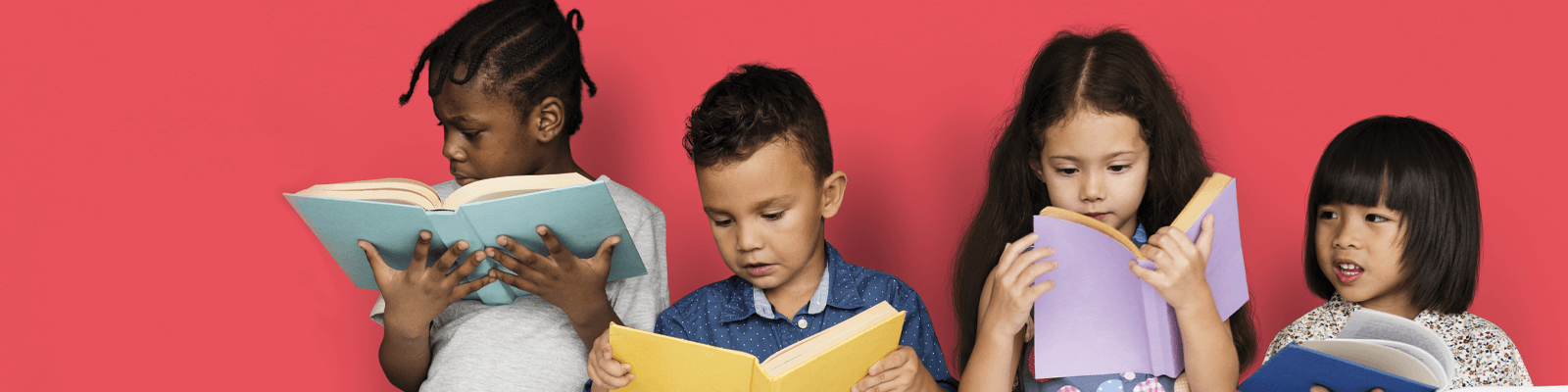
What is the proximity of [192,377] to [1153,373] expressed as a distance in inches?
99.8

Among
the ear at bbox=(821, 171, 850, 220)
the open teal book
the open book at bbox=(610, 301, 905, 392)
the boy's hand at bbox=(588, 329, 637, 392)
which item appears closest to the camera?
the open book at bbox=(610, 301, 905, 392)

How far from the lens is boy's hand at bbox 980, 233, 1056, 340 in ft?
4.96

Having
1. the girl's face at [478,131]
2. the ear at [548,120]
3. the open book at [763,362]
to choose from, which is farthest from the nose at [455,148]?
the open book at [763,362]

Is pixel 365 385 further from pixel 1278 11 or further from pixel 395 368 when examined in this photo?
pixel 1278 11

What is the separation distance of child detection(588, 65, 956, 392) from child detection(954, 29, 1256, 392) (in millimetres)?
159

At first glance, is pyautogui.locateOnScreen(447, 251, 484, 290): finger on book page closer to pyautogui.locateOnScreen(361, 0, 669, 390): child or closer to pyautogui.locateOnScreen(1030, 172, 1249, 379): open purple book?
pyautogui.locateOnScreen(361, 0, 669, 390): child

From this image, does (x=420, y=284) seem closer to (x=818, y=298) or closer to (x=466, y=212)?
(x=466, y=212)

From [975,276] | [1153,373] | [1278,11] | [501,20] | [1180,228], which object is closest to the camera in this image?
[1180,228]

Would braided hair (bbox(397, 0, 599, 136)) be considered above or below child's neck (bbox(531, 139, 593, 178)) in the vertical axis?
above

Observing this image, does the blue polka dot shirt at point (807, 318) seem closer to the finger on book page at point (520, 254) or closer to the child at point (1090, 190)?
the child at point (1090, 190)

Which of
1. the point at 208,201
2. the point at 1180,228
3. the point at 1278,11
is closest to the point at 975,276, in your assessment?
the point at 1180,228

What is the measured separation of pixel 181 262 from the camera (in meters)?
2.75

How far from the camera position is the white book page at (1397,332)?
57.0 inches

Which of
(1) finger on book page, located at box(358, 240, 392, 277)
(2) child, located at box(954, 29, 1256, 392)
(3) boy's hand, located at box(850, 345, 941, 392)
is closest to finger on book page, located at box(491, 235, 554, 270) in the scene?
(1) finger on book page, located at box(358, 240, 392, 277)
